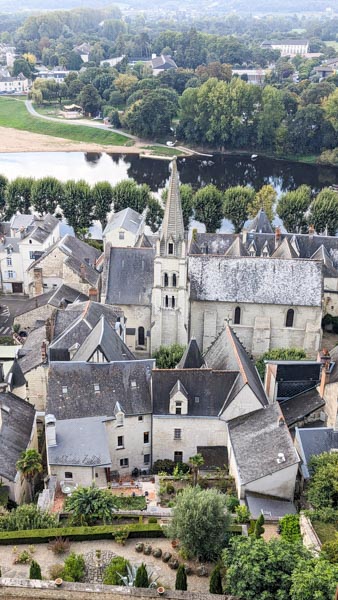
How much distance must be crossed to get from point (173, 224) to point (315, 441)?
76.0ft

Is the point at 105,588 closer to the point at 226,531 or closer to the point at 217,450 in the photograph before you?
the point at 226,531

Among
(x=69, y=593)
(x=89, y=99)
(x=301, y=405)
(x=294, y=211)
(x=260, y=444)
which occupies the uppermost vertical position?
(x=89, y=99)

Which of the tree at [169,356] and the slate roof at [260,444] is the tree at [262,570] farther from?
the tree at [169,356]

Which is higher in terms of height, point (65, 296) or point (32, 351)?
point (65, 296)

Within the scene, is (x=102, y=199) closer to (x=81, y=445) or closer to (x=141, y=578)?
(x=81, y=445)

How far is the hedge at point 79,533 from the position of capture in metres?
33.2

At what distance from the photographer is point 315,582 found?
84.4ft

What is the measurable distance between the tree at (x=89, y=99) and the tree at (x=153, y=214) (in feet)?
339

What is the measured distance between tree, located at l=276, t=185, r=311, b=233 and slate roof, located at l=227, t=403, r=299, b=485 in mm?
59867

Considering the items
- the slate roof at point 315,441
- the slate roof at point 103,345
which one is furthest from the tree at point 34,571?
the slate roof at point 315,441

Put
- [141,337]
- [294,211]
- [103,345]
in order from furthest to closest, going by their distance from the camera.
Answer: [294,211] < [141,337] < [103,345]

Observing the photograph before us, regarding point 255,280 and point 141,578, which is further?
point 255,280

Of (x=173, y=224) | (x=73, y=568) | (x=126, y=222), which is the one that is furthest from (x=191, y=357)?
(x=126, y=222)

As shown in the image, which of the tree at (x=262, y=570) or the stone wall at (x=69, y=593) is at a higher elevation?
the tree at (x=262, y=570)
